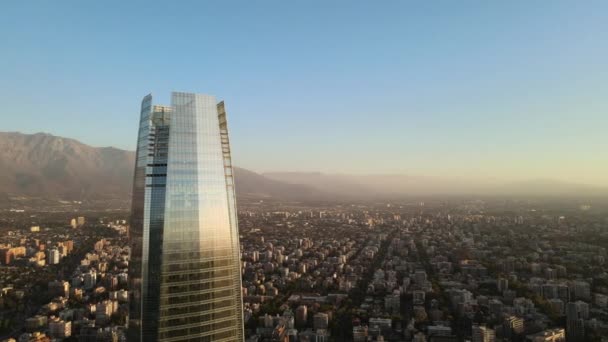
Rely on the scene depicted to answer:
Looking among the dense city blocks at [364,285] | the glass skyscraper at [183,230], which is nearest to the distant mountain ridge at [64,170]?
the dense city blocks at [364,285]

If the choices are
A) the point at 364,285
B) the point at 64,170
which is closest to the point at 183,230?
the point at 364,285

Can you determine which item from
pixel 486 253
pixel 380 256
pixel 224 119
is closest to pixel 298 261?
pixel 380 256

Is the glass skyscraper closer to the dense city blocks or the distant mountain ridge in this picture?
→ the dense city blocks

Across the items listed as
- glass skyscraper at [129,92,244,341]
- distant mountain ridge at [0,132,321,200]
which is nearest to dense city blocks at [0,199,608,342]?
glass skyscraper at [129,92,244,341]

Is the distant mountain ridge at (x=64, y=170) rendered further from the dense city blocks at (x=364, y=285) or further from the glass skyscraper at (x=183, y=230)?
the glass skyscraper at (x=183, y=230)

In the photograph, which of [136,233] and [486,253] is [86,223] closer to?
[486,253]

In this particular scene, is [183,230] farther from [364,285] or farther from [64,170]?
[64,170]
